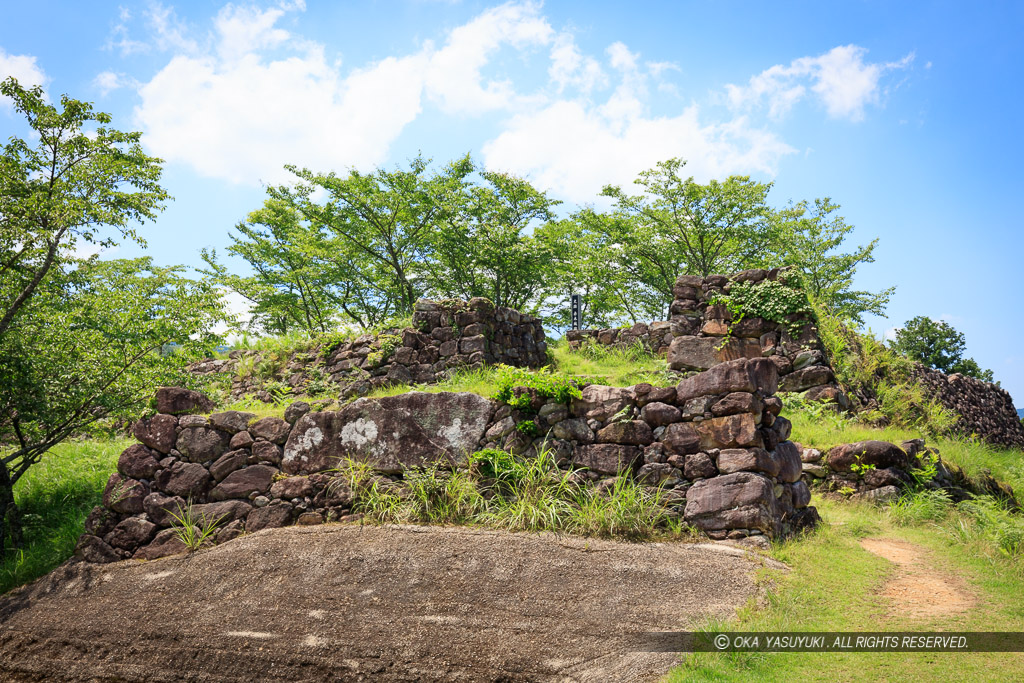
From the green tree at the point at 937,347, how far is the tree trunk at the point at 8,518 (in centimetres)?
3201

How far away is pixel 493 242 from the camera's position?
2167 centimetres

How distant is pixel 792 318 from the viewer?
11805mm

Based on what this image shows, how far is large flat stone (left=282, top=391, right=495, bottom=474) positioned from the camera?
6.82 metres

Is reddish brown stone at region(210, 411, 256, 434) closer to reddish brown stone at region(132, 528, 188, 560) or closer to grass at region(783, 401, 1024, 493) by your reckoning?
reddish brown stone at region(132, 528, 188, 560)

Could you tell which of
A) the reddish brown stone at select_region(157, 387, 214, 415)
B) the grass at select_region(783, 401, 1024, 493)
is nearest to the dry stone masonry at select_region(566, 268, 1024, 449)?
the grass at select_region(783, 401, 1024, 493)

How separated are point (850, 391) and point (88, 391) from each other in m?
12.3

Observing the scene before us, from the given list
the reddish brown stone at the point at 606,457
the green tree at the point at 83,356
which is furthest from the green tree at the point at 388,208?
the reddish brown stone at the point at 606,457

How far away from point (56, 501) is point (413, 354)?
6.44 meters

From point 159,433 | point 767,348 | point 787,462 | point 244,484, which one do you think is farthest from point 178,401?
point 767,348

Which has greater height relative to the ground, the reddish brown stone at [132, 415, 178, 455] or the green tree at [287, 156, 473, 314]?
the green tree at [287, 156, 473, 314]

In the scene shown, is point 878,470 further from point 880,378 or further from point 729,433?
point 880,378

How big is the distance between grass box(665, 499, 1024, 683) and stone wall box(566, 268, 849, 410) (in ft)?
15.3

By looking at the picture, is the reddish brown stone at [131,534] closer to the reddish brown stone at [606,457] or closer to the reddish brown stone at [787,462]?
the reddish brown stone at [606,457]

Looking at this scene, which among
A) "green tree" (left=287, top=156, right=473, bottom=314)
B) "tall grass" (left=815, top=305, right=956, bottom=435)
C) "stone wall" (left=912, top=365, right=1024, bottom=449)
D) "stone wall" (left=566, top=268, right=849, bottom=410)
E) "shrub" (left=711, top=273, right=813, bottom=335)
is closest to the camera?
Answer: "stone wall" (left=566, top=268, right=849, bottom=410)
